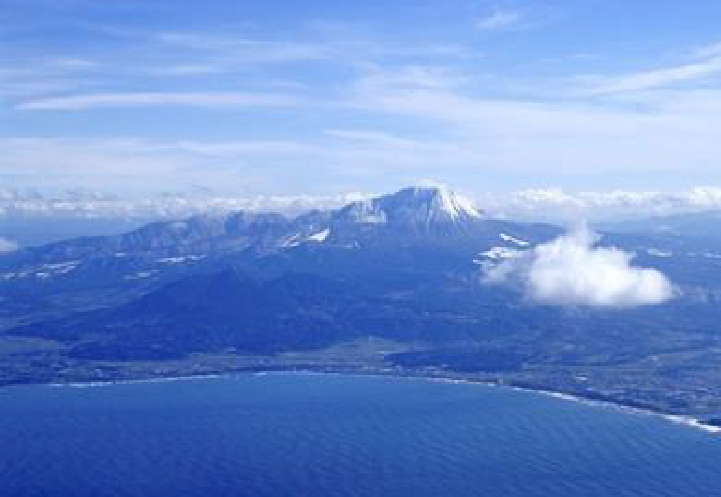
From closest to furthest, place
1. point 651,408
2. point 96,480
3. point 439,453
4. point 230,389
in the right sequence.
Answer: point 96,480 < point 439,453 < point 651,408 < point 230,389

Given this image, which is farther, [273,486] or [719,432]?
[719,432]

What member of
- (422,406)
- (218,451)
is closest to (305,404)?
(422,406)

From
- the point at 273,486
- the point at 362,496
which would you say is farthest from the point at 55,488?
the point at 362,496

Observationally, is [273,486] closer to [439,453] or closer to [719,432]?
[439,453]

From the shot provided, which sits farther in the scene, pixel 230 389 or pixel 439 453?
pixel 230 389

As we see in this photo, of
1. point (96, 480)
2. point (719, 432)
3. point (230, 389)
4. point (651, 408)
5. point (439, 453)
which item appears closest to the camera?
point (96, 480)

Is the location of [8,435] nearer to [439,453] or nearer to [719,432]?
[439,453]
